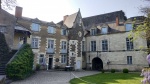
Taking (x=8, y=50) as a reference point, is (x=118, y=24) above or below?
above

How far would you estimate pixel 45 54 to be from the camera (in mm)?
27312

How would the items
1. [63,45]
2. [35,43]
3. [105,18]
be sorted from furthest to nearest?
[105,18], [63,45], [35,43]

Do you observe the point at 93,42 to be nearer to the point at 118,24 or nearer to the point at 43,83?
the point at 118,24

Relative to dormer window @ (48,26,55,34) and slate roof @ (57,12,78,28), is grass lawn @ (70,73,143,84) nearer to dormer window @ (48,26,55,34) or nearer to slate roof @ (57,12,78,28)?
dormer window @ (48,26,55,34)

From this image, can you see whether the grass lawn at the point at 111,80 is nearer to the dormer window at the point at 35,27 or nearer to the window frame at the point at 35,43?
the window frame at the point at 35,43

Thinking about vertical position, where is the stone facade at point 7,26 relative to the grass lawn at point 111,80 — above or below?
above

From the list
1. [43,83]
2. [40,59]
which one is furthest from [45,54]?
[43,83]

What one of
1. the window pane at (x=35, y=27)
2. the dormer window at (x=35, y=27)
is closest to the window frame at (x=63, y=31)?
the dormer window at (x=35, y=27)

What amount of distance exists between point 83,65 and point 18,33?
15.3 meters

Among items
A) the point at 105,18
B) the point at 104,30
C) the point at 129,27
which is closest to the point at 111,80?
the point at 129,27

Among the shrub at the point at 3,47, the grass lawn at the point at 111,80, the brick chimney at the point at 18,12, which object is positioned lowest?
the grass lawn at the point at 111,80

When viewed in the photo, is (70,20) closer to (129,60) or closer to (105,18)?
(105,18)

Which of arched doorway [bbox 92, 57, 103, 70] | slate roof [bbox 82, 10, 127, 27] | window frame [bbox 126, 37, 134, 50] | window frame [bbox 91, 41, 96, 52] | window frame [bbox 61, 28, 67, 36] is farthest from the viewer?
slate roof [bbox 82, 10, 127, 27]

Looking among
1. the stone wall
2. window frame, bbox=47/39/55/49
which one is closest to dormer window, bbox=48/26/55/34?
Result: window frame, bbox=47/39/55/49
